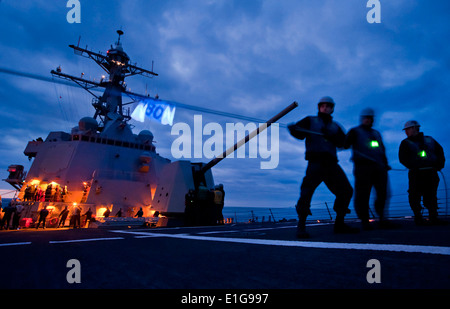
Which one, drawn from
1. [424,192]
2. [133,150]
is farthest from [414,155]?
[133,150]

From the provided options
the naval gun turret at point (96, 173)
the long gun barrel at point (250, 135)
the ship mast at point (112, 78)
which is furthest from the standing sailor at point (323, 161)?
the ship mast at point (112, 78)

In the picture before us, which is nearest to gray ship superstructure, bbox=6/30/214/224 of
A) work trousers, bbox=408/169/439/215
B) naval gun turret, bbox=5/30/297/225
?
naval gun turret, bbox=5/30/297/225

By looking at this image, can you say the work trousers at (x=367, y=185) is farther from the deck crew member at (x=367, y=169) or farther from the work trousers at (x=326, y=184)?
the work trousers at (x=326, y=184)

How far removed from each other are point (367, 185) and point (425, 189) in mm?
1401

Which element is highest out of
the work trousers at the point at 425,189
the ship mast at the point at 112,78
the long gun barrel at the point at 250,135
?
the ship mast at the point at 112,78

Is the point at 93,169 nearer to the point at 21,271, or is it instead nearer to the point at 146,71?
the point at 146,71

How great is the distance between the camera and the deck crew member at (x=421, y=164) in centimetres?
397

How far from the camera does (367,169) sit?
3.48m

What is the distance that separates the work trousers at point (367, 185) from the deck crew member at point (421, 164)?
98cm

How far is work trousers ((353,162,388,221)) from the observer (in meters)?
3.48

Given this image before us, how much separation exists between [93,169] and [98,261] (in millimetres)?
18612

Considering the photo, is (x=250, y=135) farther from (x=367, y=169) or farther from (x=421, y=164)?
(x=367, y=169)

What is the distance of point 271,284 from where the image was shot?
1.00 m

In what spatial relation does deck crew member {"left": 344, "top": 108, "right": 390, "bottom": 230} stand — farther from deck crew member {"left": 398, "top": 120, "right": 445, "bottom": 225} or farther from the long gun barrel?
the long gun barrel
